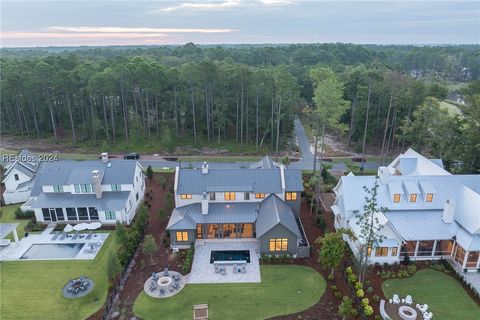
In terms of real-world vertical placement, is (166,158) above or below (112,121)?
below

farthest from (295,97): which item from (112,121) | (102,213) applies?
(102,213)

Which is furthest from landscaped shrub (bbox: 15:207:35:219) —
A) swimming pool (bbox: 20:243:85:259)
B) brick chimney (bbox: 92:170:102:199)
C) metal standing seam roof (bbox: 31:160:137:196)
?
brick chimney (bbox: 92:170:102:199)

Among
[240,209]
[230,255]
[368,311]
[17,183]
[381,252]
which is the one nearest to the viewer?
[368,311]

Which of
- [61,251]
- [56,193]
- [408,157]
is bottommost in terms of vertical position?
[61,251]

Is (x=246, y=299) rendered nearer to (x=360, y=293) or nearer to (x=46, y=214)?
(x=360, y=293)

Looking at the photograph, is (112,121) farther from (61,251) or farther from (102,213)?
(61,251)

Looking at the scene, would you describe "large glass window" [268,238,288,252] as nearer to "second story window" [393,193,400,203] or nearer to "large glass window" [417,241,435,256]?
"second story window" [393,193,400,203]

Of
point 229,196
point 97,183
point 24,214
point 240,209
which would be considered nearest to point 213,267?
point 240,209
